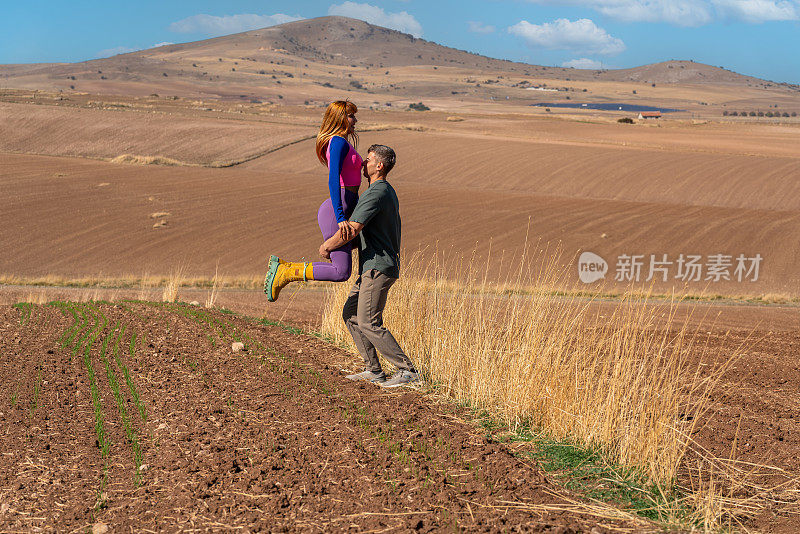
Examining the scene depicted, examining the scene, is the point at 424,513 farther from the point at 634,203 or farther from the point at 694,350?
the point at 634,203

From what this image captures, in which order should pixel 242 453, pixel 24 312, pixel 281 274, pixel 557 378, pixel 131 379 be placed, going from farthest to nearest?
1. pixel 24 312
2. pixel 131 379
3. pixel 281 274
4. pixel 557 378
5. pixel 242 453

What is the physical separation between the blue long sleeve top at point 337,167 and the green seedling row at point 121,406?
2.07 metres

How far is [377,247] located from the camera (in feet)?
19.1

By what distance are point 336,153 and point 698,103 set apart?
7633 inches

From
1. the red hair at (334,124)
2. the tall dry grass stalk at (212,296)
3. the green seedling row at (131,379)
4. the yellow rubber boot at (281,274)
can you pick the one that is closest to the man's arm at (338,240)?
the yellow rubber boot at (281,274)

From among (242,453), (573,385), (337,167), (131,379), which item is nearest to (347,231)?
(337,167)

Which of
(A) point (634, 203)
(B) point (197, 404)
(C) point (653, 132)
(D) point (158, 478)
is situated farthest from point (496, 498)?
(C) point (653, 132)

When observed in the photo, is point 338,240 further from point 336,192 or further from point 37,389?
point 37,389

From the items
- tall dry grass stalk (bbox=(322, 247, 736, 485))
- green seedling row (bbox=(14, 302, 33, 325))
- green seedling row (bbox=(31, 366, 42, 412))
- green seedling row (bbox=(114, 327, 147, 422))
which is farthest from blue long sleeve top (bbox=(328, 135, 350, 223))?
green seedling row (bbox=(14, 302, 33, 325))

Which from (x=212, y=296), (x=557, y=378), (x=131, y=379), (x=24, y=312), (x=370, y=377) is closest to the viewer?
(x=557, y=378)

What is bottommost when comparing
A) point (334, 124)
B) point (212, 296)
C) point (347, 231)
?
point (212, 296)

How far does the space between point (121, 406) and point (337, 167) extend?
244cm

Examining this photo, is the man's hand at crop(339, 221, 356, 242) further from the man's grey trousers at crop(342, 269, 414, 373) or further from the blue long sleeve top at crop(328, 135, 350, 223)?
the man's grey trousers at crop(342, 269, 414, 373)

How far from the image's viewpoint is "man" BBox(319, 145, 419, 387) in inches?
218
